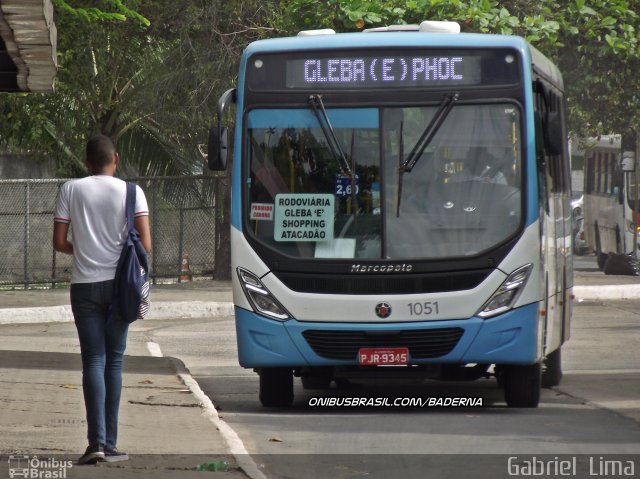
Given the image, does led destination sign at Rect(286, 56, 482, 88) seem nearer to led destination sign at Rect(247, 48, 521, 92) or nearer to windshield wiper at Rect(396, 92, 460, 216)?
led destination sign at Rect(247, 48, 521, 92)

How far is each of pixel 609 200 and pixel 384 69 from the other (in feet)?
87.6

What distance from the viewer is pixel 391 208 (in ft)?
36.7

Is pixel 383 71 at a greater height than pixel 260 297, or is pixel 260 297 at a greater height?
pixel 383 71

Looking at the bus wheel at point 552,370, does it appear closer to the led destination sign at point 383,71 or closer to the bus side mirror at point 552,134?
the bus side mirror at point 552,134

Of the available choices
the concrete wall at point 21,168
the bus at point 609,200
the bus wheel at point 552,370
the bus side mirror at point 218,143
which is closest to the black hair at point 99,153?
the bus side mirror at point 218,143

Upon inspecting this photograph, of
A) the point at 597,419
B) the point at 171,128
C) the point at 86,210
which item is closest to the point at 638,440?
the point at 597,419

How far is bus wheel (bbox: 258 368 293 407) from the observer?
1163 centimetres

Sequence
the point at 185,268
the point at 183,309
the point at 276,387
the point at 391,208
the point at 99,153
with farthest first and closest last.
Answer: the point at 185,268 < the point at 183,309 < the point at 276,387 < the point at 391,208 < the point at 99,153

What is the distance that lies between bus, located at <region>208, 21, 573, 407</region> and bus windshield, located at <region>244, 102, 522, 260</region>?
0.01 m

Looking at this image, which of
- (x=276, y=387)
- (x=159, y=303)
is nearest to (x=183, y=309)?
(x=159, y=303)

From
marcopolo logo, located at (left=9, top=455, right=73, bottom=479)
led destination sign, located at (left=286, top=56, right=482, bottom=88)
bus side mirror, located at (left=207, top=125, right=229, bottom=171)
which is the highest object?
led destination sign, located at (left=286, top=56, right=482, bottom=88)

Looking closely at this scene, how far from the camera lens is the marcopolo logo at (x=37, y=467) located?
295 inches

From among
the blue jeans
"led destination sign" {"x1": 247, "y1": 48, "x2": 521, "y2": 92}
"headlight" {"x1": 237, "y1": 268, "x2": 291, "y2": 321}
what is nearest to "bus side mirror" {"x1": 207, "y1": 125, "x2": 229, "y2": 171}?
"led destination sign" {"x1": 247, "y1": 48, "x2": 521, "y2": 92}

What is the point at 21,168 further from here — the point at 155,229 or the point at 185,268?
the point at 185,268
